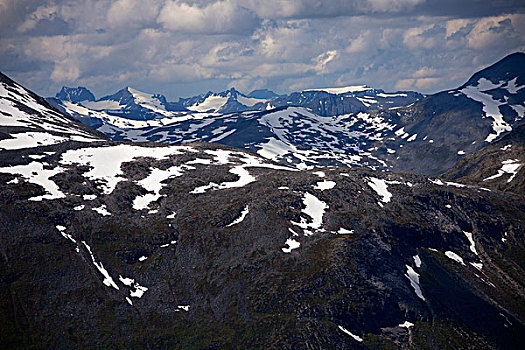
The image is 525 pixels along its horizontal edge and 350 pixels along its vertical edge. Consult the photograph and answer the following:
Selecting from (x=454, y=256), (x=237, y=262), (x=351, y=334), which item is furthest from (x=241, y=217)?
(x=454, y=256)

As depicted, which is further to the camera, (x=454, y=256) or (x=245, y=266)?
(x=454, y=256)

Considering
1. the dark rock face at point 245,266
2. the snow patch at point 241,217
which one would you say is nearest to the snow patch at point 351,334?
the dark rock face at point 245,266

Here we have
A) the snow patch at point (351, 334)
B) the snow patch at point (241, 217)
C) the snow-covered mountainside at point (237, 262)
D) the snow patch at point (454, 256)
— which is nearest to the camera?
the snow-covered mountainside at point (237, 262)

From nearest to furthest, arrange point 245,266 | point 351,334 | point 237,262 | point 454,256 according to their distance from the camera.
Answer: point 351,334, point 245,266, point 237,262, point 454,256

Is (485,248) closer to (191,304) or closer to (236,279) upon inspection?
(236,279)

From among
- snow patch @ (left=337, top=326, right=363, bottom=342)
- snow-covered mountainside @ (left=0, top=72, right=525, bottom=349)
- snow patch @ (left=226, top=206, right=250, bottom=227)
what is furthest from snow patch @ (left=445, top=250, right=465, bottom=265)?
snow patch @ (left=226, top=206, right=250, bottom=227)

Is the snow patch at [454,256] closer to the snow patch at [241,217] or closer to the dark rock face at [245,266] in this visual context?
the dark rock face at [245,266]

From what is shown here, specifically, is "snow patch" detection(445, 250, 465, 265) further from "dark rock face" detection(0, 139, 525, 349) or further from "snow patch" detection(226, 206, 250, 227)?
"snow patch" detection(226, 206, 250, 227)

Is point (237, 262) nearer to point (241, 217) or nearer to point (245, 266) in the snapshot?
point (245, 266)
